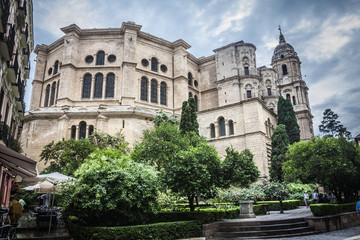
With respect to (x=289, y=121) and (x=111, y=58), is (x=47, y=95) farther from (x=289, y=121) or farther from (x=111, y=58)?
(x=289, y=121)

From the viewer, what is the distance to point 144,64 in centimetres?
3328

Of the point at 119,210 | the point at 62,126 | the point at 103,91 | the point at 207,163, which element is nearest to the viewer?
the point at 119,210

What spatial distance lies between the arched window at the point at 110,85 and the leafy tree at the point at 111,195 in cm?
2303

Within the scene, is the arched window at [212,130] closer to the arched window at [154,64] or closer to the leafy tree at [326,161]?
the arched window at [154,64]

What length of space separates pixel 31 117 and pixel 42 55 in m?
12.5

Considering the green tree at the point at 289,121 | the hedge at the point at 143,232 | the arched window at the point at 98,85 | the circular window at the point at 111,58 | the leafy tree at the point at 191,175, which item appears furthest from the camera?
the circular window at the point at 111,58

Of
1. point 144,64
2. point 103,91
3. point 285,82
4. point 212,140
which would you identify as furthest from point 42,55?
point 285,82

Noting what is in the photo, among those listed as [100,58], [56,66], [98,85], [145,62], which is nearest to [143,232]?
[98,85]

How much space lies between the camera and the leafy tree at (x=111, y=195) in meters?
8.04

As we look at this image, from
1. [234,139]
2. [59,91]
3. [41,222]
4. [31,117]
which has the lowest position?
[41,222]

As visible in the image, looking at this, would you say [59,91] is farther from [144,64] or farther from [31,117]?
[144,64]

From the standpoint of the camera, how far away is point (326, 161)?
47.9ft

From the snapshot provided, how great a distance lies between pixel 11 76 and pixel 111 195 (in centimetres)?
943

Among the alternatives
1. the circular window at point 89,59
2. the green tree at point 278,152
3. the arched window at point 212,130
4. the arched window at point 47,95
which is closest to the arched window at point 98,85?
the circular window at point 89,59
